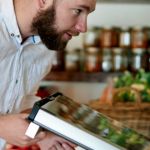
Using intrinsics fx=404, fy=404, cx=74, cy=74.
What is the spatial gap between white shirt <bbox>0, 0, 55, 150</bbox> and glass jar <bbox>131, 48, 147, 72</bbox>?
1.37m

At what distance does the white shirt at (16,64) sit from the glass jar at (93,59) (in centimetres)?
130

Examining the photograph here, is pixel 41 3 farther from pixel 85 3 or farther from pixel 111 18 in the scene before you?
pixel 111 18

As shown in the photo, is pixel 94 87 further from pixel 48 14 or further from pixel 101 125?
pixel 101 125

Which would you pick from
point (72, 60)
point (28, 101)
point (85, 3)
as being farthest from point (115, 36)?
point (85, 3)

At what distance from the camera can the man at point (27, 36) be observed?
0.86 m

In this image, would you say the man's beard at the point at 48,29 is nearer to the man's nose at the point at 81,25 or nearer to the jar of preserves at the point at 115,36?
the man's nose at the point at 81,25

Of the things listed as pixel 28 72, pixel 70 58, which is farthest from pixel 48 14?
pixel 70 58

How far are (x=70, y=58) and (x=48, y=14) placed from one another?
1.62 m

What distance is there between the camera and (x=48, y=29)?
92 cm

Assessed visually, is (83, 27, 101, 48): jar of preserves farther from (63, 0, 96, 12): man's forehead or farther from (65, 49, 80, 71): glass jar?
(63, 0, 96, 12): man's forehead

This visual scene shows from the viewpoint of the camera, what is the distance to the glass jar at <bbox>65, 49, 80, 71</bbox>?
8.20 ft

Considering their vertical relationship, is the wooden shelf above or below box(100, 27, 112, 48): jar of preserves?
below

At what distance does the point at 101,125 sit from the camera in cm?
69

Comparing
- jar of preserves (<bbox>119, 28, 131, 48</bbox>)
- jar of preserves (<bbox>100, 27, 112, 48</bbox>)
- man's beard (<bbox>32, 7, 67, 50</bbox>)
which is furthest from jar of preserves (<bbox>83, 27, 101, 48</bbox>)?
man's beard (<bbox>32, 7, 67, 50</bbox>)
